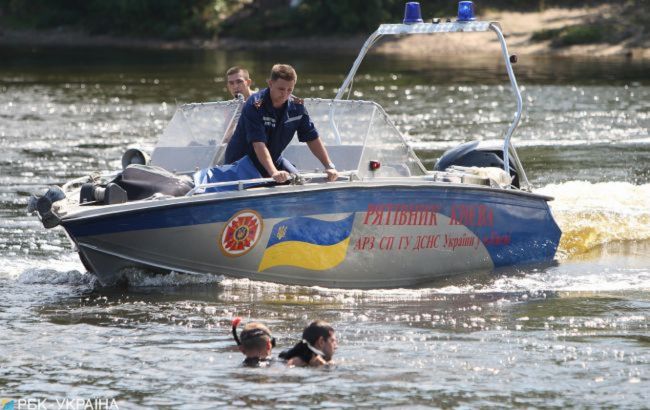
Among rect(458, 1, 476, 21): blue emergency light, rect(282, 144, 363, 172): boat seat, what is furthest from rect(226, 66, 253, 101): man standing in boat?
rect(458, 1, 476, 21): blue emergency light

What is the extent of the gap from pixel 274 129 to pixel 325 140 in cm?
160

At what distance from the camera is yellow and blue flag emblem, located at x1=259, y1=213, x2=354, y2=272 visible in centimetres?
1148

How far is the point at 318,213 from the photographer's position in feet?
37.8

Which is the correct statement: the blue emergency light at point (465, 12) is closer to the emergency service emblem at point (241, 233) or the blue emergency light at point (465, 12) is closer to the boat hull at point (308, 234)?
the boat hull at point (308, 234)

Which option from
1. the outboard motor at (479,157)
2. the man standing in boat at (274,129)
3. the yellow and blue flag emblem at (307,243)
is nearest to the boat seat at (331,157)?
the man standing in boat at (274,129)

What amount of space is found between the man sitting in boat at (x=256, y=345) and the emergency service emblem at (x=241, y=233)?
6.73 ft

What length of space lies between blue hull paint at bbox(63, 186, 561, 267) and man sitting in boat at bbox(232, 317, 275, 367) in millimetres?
2045

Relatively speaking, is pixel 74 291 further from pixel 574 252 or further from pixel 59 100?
pixel 59 100

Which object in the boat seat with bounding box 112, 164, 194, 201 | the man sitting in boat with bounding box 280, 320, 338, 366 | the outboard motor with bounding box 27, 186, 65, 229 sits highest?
the boat seat with bounding box 112, 164, 194, 201

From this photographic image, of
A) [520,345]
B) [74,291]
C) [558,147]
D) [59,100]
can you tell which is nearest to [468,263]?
[520,345]

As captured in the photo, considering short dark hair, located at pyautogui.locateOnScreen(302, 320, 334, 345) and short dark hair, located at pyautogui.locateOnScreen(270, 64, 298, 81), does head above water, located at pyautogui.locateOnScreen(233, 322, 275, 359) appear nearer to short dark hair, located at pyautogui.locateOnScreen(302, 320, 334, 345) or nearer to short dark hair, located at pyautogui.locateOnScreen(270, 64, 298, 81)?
short dark hair, located at pyautogui.locateOnScreen(302, 320, 334, 345)

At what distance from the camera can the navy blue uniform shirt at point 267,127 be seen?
1154cm

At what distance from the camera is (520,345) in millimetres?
10141

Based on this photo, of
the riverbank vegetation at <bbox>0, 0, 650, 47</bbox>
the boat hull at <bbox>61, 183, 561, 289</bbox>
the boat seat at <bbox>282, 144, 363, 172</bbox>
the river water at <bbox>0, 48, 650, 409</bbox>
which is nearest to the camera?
the river water at <bbox>0, 48, 650, 409</bbox>
